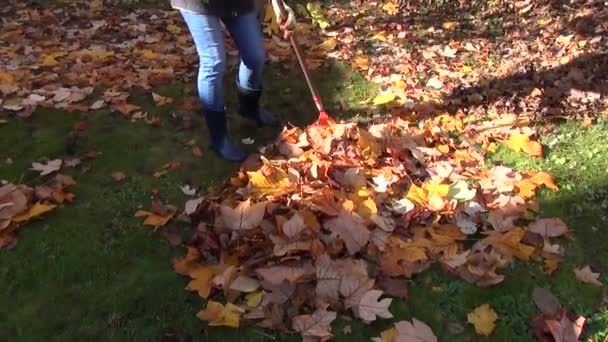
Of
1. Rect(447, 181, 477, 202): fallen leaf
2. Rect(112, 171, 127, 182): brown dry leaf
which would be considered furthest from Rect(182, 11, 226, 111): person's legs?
Rect(447, 181, 477, 202): fallen leaf

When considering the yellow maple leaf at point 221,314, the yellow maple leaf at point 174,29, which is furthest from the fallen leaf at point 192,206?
the yellow maple leaf at point 174,29

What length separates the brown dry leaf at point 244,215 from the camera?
308 cm

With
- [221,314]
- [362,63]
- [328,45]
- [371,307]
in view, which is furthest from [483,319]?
[328,45]

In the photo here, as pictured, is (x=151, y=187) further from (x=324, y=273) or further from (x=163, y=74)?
(x=163, y=74)

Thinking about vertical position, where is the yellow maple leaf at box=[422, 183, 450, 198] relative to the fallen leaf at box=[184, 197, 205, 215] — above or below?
below

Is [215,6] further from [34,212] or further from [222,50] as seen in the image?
[34,212]

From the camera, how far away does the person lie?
346cm

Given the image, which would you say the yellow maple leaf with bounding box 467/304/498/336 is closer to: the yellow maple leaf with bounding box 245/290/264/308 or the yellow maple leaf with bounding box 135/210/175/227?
the yellow maple leaf with bounding box 245/290/264/308

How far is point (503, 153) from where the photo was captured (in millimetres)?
4082

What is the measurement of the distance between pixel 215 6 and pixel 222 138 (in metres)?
A: 0.90

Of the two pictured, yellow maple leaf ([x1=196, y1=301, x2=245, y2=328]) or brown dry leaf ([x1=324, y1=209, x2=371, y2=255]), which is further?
brown dry leaf ([x1=324, y1=209, x2=371, y2=255])

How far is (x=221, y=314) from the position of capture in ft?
8.98

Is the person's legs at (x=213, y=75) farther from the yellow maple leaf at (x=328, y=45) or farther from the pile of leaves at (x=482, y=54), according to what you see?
the yellow maple leaf at (x=328, y=45)

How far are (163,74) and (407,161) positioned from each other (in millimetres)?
2421
